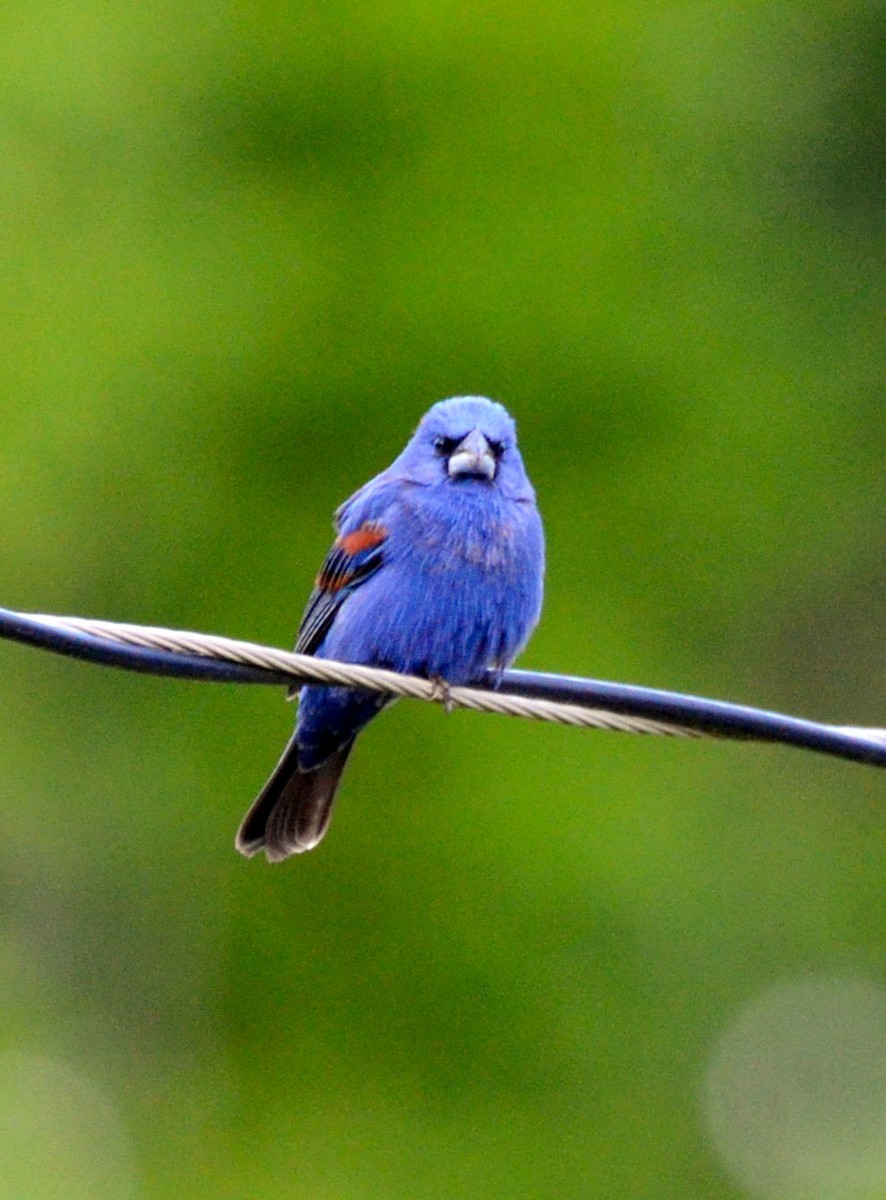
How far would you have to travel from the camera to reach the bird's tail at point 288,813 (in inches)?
260

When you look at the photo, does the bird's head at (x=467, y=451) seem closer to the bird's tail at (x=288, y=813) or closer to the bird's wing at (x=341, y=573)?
the bird's wing at (x=341, y=573)

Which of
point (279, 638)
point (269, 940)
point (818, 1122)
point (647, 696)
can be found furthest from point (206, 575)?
point (647, 696)

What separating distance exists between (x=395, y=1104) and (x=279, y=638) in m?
2.53

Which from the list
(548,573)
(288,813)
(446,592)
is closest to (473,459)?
(446,592)

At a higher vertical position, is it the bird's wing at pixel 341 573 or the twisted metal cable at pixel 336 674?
the bird's wing at pixel 341 573

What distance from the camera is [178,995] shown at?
1188cm

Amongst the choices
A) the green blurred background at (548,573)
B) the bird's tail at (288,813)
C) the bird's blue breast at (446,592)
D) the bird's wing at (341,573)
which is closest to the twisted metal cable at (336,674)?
the bird's blue breast at (446,592)

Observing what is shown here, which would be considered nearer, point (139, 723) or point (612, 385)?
point (139, 723)

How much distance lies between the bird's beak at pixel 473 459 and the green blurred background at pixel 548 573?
5105 mm

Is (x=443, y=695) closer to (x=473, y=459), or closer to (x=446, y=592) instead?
(x=446, y=592)

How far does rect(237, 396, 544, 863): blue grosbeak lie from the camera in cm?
621

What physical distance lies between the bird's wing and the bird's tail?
0.35 metres

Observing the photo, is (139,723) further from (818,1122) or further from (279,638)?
(818,1122)

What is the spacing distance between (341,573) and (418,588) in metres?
0.36
